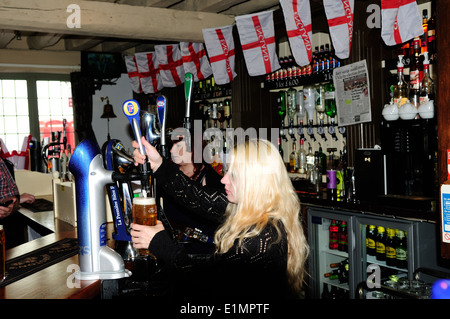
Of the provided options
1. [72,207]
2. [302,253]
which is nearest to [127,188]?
[302,253]

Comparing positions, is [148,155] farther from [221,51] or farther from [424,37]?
[221,51]

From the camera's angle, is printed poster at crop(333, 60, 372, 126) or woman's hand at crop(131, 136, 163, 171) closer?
woman's hand at crop(131, 136, 163, 171)

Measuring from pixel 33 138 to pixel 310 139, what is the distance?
5.33 meters

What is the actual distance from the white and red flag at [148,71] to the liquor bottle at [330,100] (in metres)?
2.99

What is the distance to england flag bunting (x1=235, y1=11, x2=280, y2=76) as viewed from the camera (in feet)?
15.7

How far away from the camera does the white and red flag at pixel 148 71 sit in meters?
7.14

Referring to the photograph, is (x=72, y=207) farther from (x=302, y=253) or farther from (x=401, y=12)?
(x=401, y=12)

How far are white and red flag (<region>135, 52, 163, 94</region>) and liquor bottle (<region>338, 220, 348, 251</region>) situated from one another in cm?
386

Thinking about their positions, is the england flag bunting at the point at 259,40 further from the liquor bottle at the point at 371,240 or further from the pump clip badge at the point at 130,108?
the pump clip badge at the point at 130,108

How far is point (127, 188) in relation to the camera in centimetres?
214

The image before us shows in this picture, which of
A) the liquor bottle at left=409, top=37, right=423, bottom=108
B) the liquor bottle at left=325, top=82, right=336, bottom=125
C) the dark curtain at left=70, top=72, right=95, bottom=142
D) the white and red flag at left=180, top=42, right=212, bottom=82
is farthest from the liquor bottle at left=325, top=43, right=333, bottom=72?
the dark curtain at left=70, top=72, right=95, bottom=142

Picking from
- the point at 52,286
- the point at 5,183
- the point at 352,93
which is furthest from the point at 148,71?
the point at 52,286

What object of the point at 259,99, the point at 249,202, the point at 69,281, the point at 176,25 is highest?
the point at 176,25

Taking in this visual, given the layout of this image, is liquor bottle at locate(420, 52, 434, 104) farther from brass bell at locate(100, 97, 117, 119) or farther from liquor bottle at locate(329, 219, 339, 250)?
brass bell at locate(100, 97, 117, 119)
